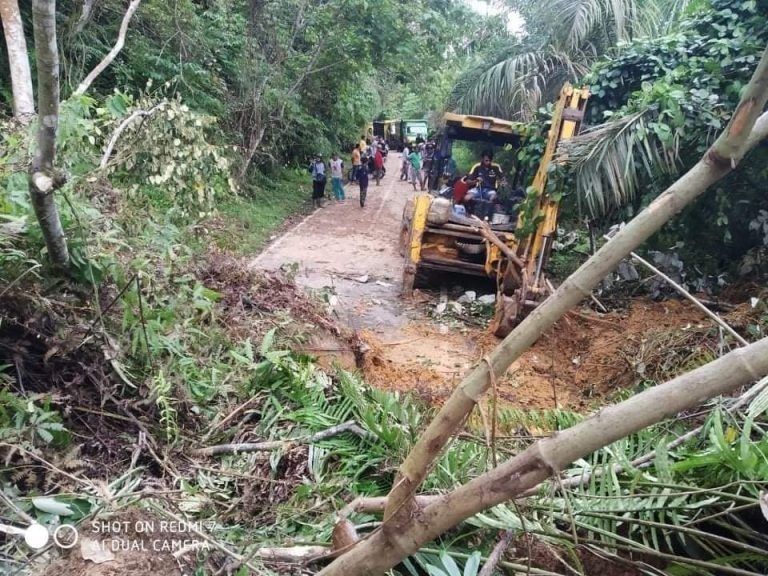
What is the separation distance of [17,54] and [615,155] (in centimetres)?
720

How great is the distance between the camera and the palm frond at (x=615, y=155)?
557 centimetres

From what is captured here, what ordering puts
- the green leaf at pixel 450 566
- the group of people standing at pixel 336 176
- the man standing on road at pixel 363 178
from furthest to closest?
the man standing on road at pixel 363 178 < the group of people standing at pixel 336 176 < the green leaf at pixel 450 566

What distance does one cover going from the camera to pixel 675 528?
1802 mm

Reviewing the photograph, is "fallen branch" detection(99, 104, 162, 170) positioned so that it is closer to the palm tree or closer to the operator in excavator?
the operator in excavator

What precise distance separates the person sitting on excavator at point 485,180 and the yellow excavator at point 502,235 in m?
0.45

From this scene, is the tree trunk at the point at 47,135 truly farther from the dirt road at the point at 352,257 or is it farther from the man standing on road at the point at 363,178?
the man standing on road at the point at 363,178

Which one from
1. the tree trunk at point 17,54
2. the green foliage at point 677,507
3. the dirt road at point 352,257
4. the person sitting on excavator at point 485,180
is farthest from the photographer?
the person sitting on excavator at point 485,180

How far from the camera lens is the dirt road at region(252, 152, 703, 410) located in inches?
187

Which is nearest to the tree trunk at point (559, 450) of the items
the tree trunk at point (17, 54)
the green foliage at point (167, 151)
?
the green foliage at point (167, 151)

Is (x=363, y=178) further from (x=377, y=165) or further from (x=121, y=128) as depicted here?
(x=121, y=128)

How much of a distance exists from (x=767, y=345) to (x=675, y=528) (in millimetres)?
1285

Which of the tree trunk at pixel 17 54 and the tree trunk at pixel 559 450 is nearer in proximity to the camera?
the tree trunk at pixel 559 450

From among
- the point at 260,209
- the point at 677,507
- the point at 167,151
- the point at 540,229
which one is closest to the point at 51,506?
the point at 677,507

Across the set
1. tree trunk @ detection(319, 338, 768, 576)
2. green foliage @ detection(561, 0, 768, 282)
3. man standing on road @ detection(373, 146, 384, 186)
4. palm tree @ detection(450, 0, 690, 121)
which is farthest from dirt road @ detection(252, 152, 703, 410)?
man standing on road @ detection(373, 146, 384, 186)
